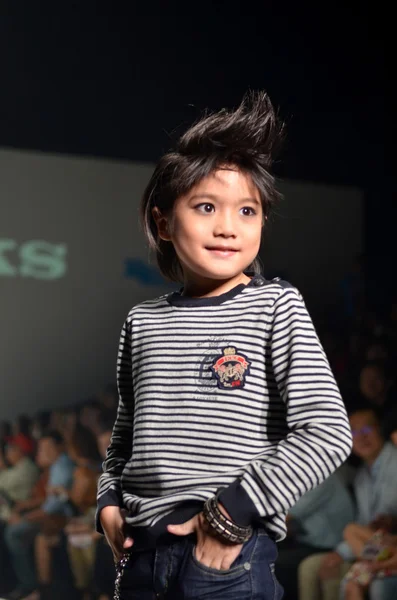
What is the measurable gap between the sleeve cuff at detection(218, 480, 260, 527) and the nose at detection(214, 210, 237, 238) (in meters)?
0.34

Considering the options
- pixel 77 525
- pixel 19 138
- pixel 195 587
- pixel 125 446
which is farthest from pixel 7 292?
pixel 195 587

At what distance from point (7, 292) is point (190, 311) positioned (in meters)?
2.87

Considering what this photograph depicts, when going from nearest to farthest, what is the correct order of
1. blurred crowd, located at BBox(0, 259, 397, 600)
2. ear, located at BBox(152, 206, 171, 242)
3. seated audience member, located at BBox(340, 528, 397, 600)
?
1. ear, located at BBox(152, 206, 171, 242)
2. seated audience member, located at BBox(340, 528, 397, 600)
3. blurred crowd, located at BBox(0, 259, 397, 600)

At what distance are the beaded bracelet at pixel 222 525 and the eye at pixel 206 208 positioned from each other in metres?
0.39

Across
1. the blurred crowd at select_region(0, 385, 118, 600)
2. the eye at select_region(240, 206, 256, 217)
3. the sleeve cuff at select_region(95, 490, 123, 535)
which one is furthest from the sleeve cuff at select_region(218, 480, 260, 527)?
the blurred crowd at select_region(0, 385, 118, 600)

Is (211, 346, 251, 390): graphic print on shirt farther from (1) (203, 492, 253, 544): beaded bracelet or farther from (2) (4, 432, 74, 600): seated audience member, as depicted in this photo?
(2) (4, 432, 74, 600): seated audience member

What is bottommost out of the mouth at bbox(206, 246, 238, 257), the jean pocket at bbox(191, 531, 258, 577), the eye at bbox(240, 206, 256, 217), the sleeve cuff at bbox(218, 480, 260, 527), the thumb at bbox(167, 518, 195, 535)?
the jean pocket at bbox(191, 531, 258, 577)

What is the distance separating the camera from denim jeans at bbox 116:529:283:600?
44.3 inches

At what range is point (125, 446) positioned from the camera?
1383 millimetres

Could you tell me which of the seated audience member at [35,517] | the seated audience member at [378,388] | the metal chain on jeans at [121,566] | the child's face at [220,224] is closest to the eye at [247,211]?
the child's face at [220,224]

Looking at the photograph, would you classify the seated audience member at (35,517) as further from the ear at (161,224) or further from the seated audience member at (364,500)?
the ear at (161,224)

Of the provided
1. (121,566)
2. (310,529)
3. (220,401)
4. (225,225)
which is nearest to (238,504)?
(220,401)

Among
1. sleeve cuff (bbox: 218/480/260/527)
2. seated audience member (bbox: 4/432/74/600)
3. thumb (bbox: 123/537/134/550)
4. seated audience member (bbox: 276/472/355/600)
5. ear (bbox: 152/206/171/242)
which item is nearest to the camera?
sleeve cuff (bbox: 218/480/260/527)

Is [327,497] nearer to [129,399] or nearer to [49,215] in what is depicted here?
Answer: [49,215]
